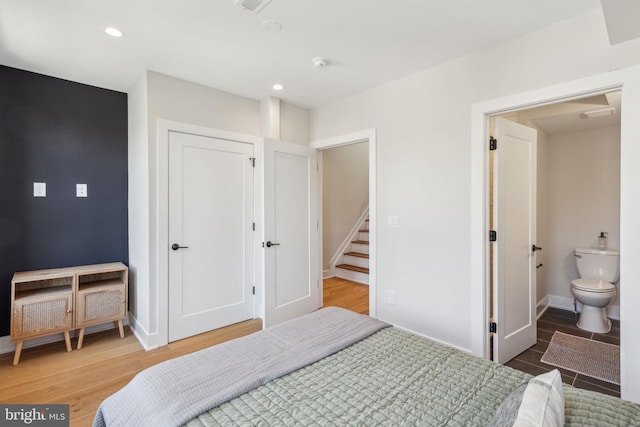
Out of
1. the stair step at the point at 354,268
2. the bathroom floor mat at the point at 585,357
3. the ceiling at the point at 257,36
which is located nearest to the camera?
the ceiling at the point at 257,36

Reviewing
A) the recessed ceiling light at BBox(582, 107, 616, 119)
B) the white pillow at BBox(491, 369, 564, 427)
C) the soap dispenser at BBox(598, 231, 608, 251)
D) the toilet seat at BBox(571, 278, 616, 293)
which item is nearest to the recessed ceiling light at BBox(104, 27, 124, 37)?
the white pillow at BBox(491, 369, 564, 427)

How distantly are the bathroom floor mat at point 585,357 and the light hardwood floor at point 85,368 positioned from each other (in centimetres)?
271

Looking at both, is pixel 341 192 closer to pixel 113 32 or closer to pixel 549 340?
pixel 549 340

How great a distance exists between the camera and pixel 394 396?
45.1 inches

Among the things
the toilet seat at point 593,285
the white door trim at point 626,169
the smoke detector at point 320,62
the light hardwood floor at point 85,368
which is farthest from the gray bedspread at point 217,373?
the toilet seat at point 593,285

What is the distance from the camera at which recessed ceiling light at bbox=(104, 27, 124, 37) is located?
2064 mm

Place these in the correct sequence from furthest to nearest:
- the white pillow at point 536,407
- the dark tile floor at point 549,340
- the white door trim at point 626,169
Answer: the dark tile floor at point 549,340 → the white door trim at point 626,169 → the white pillow at point 536,407

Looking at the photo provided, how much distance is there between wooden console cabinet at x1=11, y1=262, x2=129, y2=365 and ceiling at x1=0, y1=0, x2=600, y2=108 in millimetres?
1776

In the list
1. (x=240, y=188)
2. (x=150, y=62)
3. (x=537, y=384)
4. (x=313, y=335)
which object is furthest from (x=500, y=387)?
(x=150, y=62)

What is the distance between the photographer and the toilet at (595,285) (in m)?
2.99

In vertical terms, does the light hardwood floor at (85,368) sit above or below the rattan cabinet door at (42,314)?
below

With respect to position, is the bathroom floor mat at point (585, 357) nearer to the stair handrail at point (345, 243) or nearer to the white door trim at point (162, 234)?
the stair handrail at point (345, 243)

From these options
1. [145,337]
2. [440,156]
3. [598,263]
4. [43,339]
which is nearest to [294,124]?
[440,156]

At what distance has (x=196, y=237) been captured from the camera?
3008 millimetres
